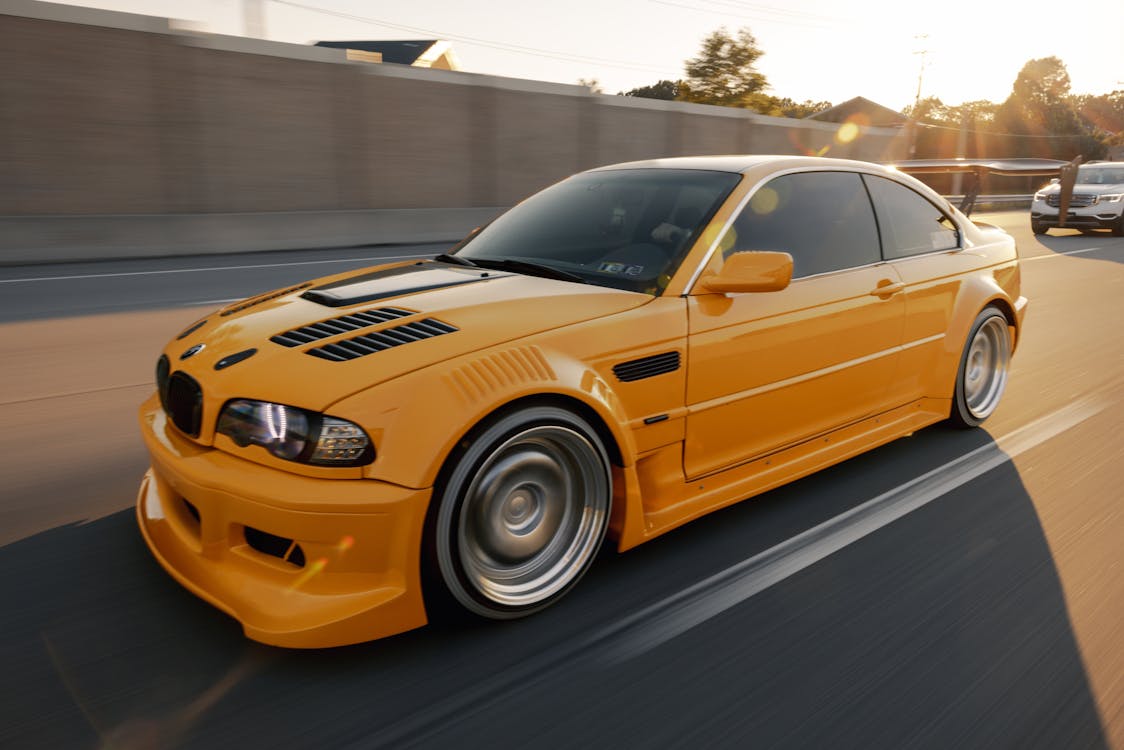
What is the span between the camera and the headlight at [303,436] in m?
2.67

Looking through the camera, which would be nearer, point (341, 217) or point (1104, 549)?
point (1104, 549)

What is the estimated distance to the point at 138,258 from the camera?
13656 mm

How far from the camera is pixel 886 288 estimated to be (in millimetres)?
4422

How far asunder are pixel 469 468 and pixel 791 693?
1.16 meters

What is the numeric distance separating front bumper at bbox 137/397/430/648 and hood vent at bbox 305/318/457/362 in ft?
1.36

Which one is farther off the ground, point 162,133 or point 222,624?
point 162,133

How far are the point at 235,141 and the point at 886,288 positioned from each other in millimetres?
16821

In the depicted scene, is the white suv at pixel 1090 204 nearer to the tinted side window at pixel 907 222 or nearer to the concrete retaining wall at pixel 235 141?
the concrete retaining wall at pixel 235 141

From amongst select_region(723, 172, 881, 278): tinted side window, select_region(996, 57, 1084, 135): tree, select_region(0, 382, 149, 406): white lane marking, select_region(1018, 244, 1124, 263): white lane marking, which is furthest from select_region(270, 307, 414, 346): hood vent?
select_region(996, 57, 1084, 135): tree

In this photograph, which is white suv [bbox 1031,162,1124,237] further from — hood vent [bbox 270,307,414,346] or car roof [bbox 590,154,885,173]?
hood vent [bbox 270,307,414,346]

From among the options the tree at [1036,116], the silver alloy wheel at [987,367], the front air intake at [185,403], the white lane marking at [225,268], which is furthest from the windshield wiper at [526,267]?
the tree at [1036,116]

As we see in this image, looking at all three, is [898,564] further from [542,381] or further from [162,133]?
[162,133]

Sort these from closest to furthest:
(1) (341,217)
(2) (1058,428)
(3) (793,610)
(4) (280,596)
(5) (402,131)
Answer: (4) (280,596)
(3) (793,610)
(2) (1058,428)
(1) (341,217)
(5) (402,131)

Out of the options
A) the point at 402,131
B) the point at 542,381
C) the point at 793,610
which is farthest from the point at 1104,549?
the point at 402,131
